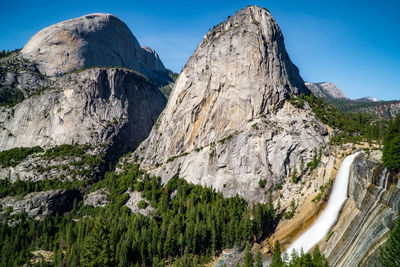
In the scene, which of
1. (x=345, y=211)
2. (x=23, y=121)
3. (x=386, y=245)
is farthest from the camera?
(x=23, y=121)

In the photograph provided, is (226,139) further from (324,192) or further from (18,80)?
(18,80)

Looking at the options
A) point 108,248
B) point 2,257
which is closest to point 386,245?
point 108,248

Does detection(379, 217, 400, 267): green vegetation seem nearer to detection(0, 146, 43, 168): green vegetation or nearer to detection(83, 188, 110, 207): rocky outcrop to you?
detection(83, 188, 110, 207): rocky outcrop

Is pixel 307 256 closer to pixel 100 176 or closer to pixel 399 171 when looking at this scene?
pixel 399 171

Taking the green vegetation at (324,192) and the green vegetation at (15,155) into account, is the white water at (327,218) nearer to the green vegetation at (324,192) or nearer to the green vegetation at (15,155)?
the green vegetation at (324,192)

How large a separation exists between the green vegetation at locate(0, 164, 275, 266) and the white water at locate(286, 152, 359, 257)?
11.3m

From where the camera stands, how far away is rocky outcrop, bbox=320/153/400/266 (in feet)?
154

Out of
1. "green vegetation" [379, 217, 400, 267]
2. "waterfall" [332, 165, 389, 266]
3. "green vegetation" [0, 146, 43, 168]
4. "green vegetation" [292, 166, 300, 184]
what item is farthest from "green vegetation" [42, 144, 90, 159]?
"green vegetation" [379, 217, 400, 267]

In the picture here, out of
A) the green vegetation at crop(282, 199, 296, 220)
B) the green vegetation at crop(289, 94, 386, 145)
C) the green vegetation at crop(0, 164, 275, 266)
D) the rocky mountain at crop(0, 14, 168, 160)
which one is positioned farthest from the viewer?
the rocky mountain at crop(0, 14, 168, 160)

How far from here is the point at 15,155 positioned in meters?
132

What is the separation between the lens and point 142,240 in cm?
7444

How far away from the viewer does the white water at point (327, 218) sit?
6334 cm

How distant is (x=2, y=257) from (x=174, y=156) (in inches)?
2558

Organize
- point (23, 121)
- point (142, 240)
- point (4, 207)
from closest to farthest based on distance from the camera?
point (142, 240), point (4, 207), point (23, 121)
